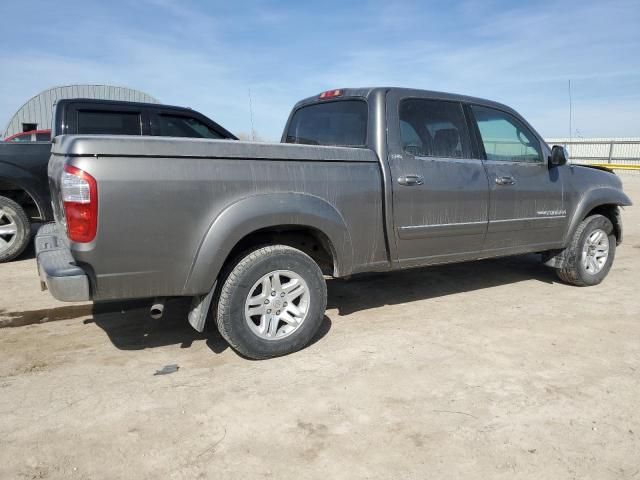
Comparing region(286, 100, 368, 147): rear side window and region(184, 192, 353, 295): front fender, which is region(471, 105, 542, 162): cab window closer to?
region(286, 100, 368, 147): rear side window

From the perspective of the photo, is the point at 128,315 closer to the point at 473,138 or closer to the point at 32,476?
the point at 32,476

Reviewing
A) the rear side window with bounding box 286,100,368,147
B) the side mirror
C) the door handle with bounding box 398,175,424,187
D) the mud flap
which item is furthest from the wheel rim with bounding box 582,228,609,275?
the mud flap

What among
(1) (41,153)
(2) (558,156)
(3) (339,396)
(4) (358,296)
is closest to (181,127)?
(1) (41,153)

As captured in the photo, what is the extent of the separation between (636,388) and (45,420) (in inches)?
128

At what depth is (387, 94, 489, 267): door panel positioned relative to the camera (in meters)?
3.75

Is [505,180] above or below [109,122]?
below

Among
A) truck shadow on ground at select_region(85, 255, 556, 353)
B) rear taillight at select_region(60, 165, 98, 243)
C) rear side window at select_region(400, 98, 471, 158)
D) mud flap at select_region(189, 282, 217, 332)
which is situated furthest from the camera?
rear side window at select_region(400, 98, 471, 158)

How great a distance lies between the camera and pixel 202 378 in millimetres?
3029

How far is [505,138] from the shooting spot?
179 inches

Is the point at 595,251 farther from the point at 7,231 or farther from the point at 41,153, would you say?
the point at 7,231

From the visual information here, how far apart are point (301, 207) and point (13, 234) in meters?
4.31

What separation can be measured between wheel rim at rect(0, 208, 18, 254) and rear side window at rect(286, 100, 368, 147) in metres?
3.46

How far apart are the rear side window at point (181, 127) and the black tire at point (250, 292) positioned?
3.57 meters

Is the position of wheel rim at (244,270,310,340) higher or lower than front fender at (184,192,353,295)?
lower
